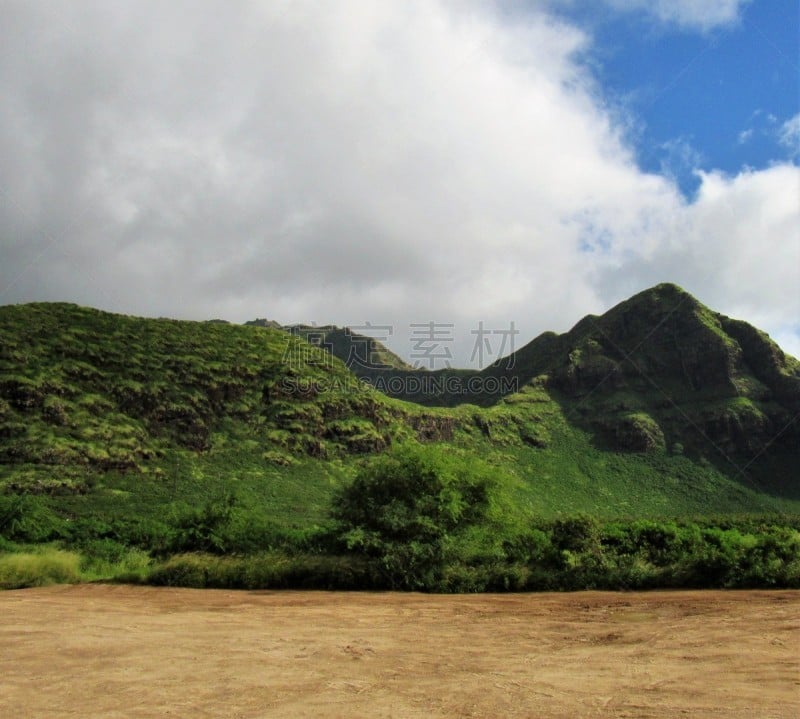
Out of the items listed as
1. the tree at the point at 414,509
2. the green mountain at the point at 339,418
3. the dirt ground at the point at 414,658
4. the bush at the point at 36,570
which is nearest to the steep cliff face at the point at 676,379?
the green mountain at the point at 339,418

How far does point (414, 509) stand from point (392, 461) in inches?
111

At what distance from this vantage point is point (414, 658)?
12695 millimetres

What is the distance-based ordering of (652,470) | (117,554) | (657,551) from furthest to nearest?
(652,470), (117,554), (657,551)

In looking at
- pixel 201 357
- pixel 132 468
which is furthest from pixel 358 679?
pixel 201 357

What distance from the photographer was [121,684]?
35.7ft

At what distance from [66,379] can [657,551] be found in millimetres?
80536

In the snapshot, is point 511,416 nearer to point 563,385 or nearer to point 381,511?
point 563,385

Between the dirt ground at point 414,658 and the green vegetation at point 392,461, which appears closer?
the dirt ground at point 414,658

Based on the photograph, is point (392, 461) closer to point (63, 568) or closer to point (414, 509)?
point (414, 509)

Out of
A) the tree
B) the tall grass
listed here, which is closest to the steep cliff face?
the tree

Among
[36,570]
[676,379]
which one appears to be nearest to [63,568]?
[36,570]

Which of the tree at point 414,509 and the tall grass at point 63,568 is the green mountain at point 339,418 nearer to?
the tall grass at point 63,568

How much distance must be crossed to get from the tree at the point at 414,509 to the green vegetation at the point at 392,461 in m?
0.09

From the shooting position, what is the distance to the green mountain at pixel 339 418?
3022 inches
